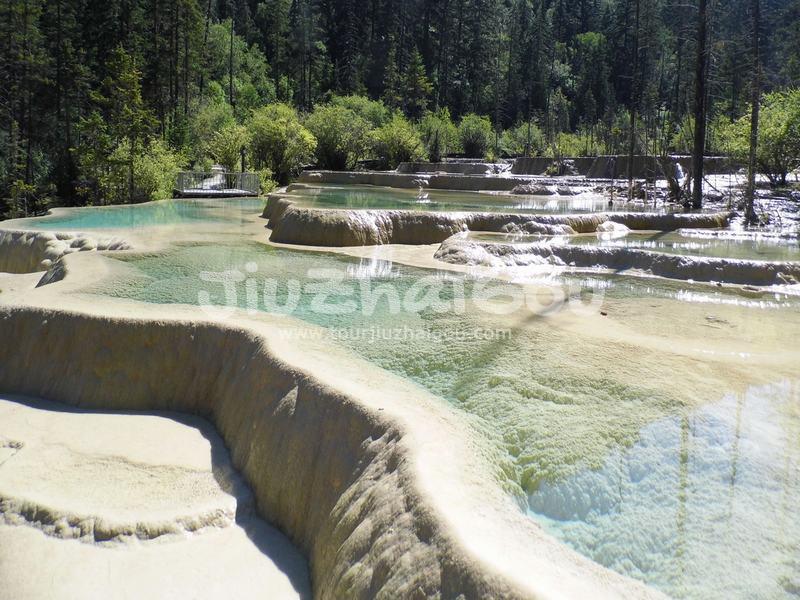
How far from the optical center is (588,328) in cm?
711

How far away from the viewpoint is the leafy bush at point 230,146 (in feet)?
90.9

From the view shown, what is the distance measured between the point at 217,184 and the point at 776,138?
17.8 meters

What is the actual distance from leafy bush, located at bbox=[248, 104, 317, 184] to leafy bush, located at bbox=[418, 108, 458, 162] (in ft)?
34.1

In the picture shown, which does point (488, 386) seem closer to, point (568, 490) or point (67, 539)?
point (568, 490)

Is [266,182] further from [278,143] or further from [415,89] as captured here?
[415,89]

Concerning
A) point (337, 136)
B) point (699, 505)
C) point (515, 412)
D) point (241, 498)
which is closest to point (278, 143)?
point (337, 136)

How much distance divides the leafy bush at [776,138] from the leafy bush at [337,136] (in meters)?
17.8

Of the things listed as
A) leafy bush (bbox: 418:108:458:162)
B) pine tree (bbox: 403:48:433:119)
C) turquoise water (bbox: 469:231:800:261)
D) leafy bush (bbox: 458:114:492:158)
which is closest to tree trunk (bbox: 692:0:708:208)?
turquoise water (bbox: 469:231:800:261)

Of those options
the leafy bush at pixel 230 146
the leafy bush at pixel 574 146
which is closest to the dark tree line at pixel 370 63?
the leafy bush at pixel 574 146

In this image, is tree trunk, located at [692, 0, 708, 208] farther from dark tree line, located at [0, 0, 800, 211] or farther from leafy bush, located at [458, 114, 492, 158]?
leafy bush, located at [458, 114, 492, 158]


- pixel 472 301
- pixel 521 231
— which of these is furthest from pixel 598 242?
pixel 472 301

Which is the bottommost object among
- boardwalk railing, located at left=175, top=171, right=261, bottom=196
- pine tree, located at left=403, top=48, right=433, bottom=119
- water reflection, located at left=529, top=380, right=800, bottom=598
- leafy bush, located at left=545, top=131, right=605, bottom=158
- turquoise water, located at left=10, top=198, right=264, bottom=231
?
water reflection, located at left=529, top=380, right=800, bottom=598

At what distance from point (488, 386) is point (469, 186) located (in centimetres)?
2192

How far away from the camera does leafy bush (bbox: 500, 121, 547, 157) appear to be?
136 feet
